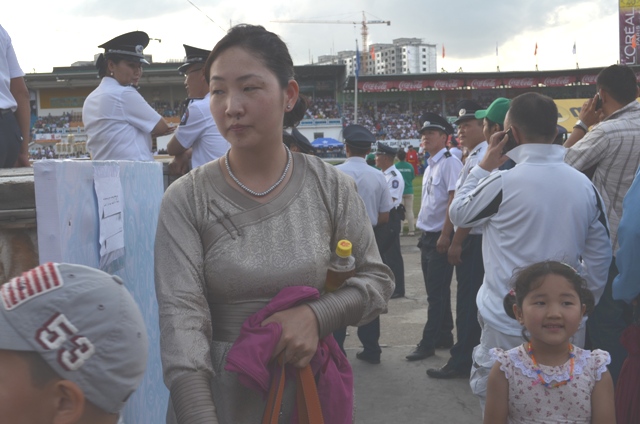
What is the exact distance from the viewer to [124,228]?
9.35 ft

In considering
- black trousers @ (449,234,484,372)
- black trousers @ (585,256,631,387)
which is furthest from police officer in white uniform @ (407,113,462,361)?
black trousers @ (585,256,631,387)

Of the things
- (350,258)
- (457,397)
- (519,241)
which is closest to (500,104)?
(519,241)

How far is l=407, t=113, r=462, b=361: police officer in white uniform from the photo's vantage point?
6172 millimetres

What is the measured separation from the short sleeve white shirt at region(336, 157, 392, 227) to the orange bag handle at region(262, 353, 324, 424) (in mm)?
4424

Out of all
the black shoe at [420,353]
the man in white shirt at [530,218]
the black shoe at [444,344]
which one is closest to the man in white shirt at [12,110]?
the man in white shirt at [530,218]

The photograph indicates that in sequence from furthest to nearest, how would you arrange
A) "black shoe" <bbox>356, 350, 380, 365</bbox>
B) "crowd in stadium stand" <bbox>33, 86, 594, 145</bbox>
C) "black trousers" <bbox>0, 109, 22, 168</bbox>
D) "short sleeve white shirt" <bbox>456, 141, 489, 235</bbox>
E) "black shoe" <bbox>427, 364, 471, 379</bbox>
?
"crowd in stadium stand" <bbox>33, 86, 594, 145</bbox>
"black shoe" <bbox>356, 350, 380, 365</bbox>
"black shoe" <bbox>427, 364, 471, 379</bbox>
"short sleeve white shirt" <bbox>456, 141, 489, 235</bbox>
"black trousers" <bbox>0, 109, 22, 168</bbox>

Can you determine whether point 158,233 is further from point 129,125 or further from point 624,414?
point 129,125

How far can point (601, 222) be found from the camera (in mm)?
3537

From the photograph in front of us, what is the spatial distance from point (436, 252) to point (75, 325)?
5.10 meters

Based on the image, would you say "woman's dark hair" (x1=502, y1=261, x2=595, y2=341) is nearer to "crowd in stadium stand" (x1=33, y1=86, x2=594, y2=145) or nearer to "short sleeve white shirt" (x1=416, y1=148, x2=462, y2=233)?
"short sleeve white shirt" (x1=416, y1=148, x2=462, y2=233)

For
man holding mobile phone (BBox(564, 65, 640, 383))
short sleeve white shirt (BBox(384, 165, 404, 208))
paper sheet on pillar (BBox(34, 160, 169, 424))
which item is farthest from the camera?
short sleeve white shirt (BBox(384, 165, 404, 208))

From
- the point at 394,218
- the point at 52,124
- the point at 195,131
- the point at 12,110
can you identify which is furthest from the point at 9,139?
the point at 52,124

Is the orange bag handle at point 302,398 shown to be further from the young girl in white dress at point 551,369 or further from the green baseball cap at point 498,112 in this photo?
the green baseball cap at point 498,112

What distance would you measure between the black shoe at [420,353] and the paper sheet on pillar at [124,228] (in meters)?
3.06
